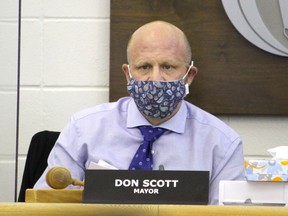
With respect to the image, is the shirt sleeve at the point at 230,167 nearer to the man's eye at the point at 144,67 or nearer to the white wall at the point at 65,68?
the man's eye at the point at 144,67

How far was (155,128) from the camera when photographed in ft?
8.01

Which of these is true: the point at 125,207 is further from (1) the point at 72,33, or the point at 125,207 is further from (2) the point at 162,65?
(1) the point at 72,33

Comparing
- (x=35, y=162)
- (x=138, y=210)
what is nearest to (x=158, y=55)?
(x=35, y=162)

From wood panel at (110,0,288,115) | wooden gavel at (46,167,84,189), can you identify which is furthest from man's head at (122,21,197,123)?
wooden gavel at (46,167,84,189)

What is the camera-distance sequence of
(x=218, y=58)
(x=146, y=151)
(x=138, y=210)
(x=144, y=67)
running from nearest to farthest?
(x=138, y=210) → (x=146, y=151) → (x=144, y=67) → (x=218, y=58)

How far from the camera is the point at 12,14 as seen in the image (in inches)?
98.6

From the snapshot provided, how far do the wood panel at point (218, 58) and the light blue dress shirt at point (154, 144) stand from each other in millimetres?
670

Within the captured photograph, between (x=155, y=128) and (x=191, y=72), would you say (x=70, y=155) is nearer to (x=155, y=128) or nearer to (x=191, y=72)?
(x=155, y=128)

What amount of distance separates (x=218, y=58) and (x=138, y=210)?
183cm

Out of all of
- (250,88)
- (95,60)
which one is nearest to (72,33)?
(95,60)

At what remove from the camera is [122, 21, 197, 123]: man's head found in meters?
Result: 2.45

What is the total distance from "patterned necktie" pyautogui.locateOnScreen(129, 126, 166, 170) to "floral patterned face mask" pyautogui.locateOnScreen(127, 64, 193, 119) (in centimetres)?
4

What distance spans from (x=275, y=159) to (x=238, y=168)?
2.31ft

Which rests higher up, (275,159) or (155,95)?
(155,95)
